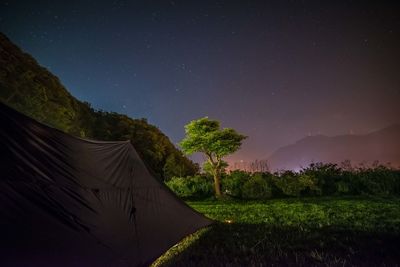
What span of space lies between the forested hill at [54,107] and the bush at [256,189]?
548 cm

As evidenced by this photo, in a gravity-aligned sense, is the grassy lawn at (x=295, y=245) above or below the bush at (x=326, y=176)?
below

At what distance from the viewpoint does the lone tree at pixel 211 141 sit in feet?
65.6

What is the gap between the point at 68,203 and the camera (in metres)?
3.09

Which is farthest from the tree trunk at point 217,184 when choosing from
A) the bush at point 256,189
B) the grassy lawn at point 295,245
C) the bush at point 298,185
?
the grassy lawn at point 295,245

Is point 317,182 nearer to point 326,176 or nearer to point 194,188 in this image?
point 326,176

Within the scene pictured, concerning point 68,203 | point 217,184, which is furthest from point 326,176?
point 68,203

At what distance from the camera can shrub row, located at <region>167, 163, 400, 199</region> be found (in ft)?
50.3

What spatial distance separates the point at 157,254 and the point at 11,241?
83.6 inches

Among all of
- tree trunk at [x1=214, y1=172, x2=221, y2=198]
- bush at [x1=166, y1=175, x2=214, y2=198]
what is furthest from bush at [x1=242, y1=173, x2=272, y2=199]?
bush at [x1=166, y1=175, x2=214, y2=198]

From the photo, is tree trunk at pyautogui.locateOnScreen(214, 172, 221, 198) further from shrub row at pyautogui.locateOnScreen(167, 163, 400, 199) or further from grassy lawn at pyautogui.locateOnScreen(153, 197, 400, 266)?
grassy lawn at pyautogui.locateOnScreen(153, 197, 400, 266)

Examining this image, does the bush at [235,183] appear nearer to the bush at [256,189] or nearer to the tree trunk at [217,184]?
the tree trunk at [217,184]

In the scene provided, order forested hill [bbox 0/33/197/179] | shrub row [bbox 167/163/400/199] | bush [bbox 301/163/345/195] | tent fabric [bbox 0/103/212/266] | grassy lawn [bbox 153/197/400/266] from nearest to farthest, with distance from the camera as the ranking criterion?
1. tent fabric [bbox 0/103/212/266]
2. grassy lawn [bbox 153/197/400/266]
3. shrub row [bbox 167/163/400/199]
4. bush [bbox 301/163/345/195]
5. forested hill [bbox 0/33/197/179]

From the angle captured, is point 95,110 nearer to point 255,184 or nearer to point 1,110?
point 255,184

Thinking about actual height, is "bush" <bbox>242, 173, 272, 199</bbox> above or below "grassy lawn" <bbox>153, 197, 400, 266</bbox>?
above
